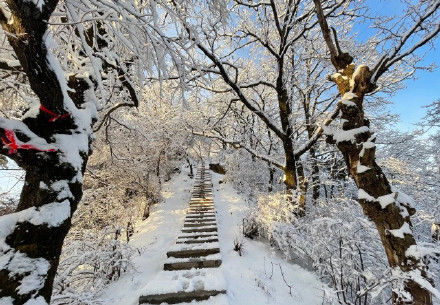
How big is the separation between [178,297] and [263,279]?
1.65 meters

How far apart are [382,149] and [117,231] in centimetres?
1822

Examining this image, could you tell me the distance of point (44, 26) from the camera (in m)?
1.67

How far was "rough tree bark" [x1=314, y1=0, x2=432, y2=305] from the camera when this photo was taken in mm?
2727

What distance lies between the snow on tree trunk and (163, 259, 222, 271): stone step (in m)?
2.97

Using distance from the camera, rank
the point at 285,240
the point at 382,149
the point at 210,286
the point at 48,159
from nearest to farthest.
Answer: the point at 48,159, the point at 210,286, the point at 285,240, the point at 382,149

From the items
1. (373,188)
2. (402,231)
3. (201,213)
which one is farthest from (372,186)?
(201,213)

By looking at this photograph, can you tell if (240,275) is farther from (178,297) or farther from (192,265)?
(178,297)

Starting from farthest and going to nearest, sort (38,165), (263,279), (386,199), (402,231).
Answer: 1. (263,279)
2. (386,199)
3. (402,231)
4. (38,165)

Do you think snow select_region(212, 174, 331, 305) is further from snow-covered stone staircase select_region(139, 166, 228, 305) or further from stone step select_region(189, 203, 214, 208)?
stone step select_region(189, 203, 214, 208)

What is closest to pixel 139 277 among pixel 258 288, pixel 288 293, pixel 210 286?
pixel 210 286

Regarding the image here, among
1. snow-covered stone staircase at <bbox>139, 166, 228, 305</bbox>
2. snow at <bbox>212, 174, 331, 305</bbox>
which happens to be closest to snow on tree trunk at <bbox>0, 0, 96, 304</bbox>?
snow-covered stone staircase at <bbox>139, 166, 228, 305</bbox>

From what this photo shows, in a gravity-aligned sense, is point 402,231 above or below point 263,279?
above

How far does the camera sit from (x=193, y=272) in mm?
4121

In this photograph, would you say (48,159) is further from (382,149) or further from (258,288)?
(382,149)
